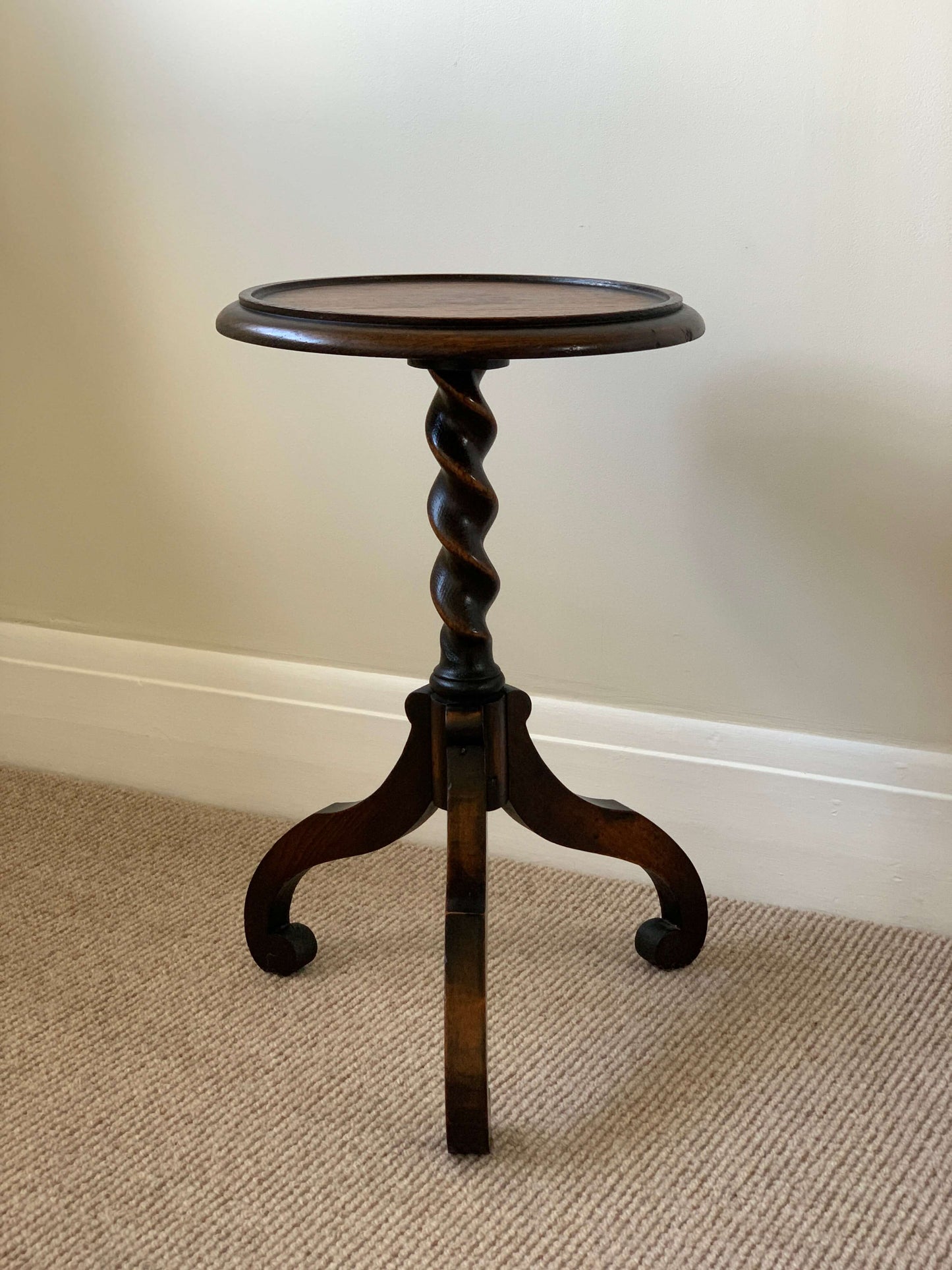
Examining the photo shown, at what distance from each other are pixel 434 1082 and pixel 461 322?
0.66 m

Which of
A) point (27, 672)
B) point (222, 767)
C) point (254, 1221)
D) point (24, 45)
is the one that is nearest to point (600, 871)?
point (222, 767)

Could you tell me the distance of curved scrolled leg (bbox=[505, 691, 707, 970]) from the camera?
116 cm

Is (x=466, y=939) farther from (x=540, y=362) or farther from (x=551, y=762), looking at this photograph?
(x=540, y=362)

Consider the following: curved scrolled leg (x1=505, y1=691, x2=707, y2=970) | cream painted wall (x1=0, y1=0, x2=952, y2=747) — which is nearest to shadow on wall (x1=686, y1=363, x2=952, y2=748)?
cream painted wall (x1=0, y1=0, x2=952, y2=747)

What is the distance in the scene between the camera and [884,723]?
1320mm

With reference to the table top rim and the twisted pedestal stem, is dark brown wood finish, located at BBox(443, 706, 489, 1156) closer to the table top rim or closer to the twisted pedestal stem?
the twisted pedestal stem

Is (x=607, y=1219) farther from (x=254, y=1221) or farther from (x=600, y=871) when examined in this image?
(x=600, y=871)

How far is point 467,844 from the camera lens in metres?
1.07

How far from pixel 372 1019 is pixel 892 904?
57 centimetres

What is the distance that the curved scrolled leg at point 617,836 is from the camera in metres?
1.16

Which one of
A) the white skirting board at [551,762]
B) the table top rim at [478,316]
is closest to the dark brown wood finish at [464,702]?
the table top rim at [478,316]

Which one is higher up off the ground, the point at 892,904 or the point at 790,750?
the point at 790,750

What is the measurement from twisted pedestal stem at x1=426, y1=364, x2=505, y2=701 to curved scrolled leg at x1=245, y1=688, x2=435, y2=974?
0.06 m

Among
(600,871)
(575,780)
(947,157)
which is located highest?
(947,157)
